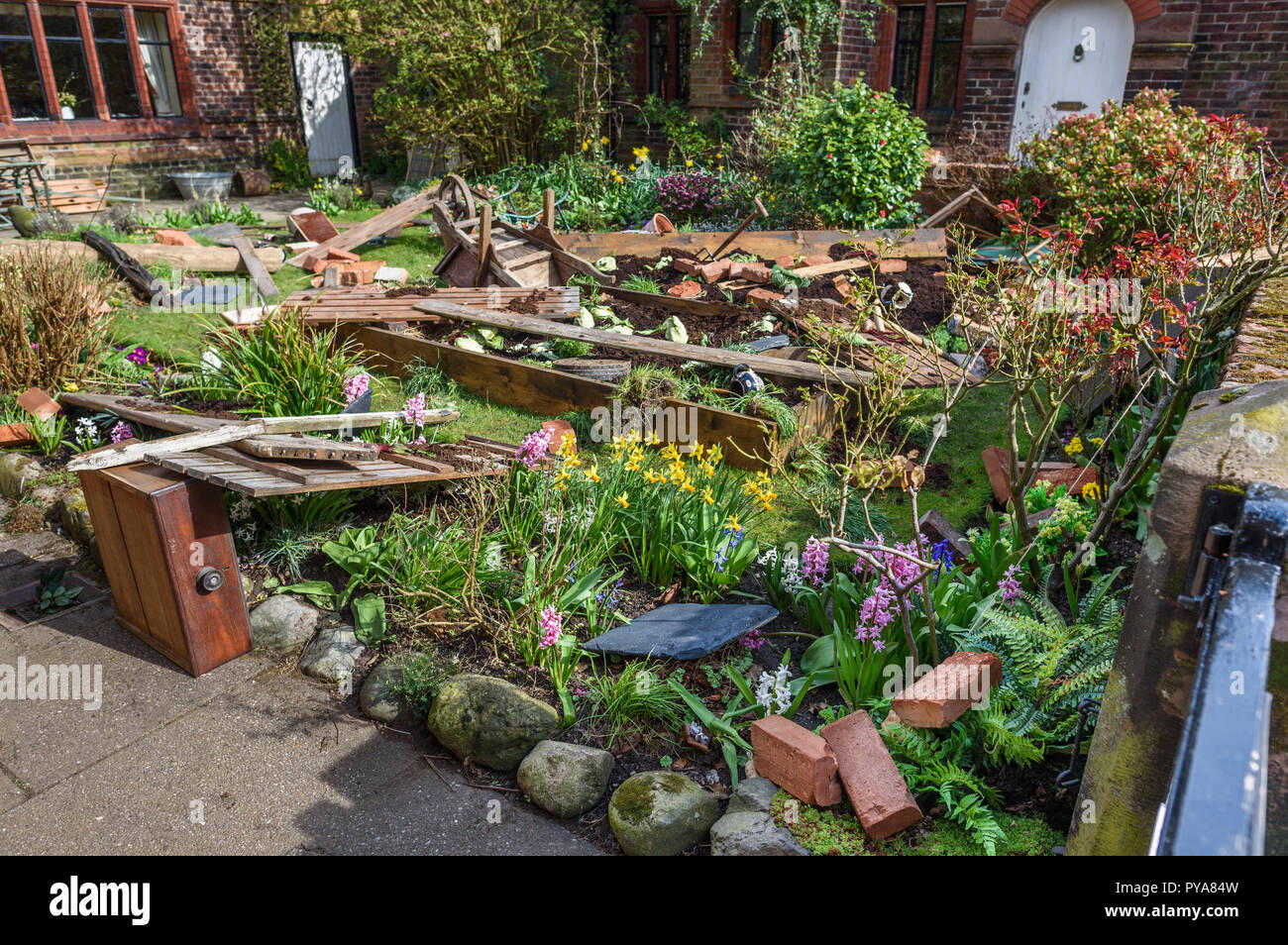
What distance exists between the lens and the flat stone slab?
3.47 meters

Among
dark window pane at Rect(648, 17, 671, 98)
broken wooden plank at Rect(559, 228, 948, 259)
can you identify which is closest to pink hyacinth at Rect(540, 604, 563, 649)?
broken wooden plank at Rect(559, 228, 948, 259)

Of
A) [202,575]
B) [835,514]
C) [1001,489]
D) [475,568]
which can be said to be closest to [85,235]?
[202,575]

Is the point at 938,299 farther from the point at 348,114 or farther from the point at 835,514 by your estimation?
the point at 348,114

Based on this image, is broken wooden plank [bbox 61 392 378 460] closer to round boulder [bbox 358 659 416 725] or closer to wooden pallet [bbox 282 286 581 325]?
round boulder [bbox 358 659 416 725]

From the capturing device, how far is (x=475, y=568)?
3.84 m

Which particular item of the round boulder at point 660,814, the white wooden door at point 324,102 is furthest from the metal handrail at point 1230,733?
the white wooden door at point 324,102

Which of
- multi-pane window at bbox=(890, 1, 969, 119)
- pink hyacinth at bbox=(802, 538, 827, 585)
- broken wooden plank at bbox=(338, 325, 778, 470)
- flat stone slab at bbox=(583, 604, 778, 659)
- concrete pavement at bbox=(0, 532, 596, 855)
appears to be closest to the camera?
concrete pavement at bbox=(0, 532, 596, 855)

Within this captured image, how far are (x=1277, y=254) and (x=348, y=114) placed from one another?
16594 mm

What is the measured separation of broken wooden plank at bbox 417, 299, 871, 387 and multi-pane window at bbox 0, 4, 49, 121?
34.3ft

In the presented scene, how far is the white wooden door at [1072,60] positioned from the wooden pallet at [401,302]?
27.3 feet

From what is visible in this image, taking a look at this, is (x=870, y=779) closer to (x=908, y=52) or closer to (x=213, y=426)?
(x=213, y=426)

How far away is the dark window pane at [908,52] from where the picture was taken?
1295cm

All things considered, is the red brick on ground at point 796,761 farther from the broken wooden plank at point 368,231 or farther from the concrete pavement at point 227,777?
the broken wooden plank at point 368,231

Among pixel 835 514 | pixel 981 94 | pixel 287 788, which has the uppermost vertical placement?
pixel 981 94
